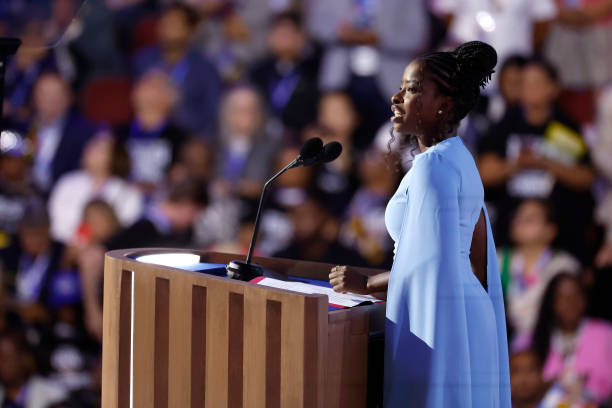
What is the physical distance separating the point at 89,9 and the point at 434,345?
114 inches

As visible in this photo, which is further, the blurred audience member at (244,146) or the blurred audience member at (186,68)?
the blurred audience member at (186,68)

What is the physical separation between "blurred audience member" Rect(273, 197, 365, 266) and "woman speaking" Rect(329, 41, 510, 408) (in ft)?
5.29

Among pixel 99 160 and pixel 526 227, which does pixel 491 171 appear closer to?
pixel 526 227

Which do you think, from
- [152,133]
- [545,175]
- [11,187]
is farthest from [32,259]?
[545,175]

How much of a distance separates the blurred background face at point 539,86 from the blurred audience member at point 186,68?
1411mm

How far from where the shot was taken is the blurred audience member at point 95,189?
303cm

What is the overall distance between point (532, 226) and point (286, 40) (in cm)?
137

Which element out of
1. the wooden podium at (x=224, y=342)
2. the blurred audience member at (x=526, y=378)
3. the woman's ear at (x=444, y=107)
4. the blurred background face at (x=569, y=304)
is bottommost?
the blurred audience member at (x=526, y=378)

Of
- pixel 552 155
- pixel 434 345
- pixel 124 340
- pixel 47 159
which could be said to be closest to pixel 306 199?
pixel 552 155

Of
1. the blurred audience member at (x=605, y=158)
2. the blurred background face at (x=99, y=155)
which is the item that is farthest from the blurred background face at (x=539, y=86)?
the blurred background face at (x=99, y=155)

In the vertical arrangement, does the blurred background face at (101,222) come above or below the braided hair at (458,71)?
below

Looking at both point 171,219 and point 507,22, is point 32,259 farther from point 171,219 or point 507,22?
point 507,22

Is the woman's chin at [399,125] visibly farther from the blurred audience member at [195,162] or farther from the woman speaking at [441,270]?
the blurred audience member at [195,162]

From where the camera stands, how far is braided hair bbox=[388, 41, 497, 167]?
3.49 ft
